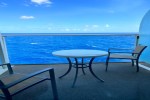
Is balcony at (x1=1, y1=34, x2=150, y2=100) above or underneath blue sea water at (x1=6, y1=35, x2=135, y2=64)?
underneath

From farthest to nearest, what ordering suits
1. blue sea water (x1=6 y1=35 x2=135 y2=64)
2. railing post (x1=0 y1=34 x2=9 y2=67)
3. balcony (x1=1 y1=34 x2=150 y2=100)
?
blue sea water (x1=6 y1=35 x2=135 y2=64)
railing post (x1=0 y1=34 x2=9 y2=67)
balcony (x1=1 y1=34 x2=150 y2=100)

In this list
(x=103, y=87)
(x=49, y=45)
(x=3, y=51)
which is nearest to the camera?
(x=103, y=87)

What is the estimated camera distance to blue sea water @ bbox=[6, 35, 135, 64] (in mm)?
4574

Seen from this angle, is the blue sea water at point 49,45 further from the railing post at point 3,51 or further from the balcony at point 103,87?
the balcony at point 103,87

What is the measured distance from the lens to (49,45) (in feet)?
18.1

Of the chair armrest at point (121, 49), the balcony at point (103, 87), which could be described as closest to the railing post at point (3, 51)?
the balcony at point (103, 87)

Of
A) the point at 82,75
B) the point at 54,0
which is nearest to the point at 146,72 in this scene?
the point at 82,75

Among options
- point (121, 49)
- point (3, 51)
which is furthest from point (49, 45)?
point (121, 49)

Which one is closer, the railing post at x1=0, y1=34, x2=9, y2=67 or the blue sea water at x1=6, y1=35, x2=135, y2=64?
the railing post at x1=0, y1=34, x2=9, y2=67

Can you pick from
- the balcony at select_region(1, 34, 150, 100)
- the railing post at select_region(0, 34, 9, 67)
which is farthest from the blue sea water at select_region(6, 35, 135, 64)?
the balcony at select_region(1, 34, 150, 100)

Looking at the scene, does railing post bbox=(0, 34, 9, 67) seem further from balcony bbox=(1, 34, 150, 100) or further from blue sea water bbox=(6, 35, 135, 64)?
blue sea water bbox=(6, 35, 135, 64)

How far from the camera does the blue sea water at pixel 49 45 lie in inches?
180

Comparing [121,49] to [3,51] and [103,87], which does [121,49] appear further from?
[3,51]

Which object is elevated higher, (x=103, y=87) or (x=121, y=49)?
(x=121, y=49)
